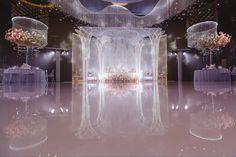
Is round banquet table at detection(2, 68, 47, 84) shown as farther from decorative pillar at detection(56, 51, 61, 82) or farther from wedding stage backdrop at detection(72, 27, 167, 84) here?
decorative pillar at detection(56, 51, 61, 82)

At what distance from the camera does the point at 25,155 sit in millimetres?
995

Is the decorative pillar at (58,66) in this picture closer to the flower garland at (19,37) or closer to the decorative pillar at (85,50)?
the decorative pillar at (85,50)

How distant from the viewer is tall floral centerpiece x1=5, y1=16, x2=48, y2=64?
792cm

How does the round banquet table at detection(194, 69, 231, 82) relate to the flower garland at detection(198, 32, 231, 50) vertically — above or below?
below

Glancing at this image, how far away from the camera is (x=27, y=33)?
8.31m

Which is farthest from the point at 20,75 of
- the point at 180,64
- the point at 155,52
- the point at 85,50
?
the point at 180,64

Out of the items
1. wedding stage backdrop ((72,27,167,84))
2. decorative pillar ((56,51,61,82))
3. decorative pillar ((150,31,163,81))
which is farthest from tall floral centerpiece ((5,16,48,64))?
decorative pillar ((150,31,163,81))

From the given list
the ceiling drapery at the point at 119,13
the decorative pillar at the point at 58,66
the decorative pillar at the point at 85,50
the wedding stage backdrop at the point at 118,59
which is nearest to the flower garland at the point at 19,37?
the decorative pillar at the point at 85,50

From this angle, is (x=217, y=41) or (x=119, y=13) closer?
(x=217, y=41)

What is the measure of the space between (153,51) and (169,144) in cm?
1241

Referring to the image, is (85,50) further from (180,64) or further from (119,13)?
(180,64)

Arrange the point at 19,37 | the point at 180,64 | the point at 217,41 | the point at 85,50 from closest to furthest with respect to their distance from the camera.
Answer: the point at 19,37
the point at 217,41
the point at 85,50
the point at 180,64

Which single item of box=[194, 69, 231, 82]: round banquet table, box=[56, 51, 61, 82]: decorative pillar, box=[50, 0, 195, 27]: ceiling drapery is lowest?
box=[194, 69, 231, 82]: round banquet table

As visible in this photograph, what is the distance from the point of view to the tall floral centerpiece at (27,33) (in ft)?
26.0
